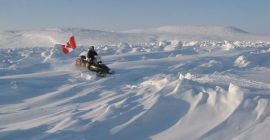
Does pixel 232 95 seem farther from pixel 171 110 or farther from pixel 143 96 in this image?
pixel 143 96

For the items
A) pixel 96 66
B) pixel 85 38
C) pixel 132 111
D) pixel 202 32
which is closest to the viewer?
pixel 132 111

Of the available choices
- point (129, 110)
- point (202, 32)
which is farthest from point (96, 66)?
point (202, 32)

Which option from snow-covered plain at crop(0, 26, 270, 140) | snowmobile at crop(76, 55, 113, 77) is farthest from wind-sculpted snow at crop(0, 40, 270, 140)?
snowmobile at crop(76, 55, 113, 77)

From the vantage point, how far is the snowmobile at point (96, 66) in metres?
18.7

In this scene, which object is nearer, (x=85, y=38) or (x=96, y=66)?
(x=96, y=66)

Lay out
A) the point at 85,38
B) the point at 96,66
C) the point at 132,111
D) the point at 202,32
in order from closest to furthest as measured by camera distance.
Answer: the point at 132,111
the point at 96,66
the point at 85,38
the point at 202,32

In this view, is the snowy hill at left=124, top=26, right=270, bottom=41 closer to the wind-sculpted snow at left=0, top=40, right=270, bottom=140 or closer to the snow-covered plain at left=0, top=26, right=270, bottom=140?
the snow-covered plain at left=0, top=26, right=270, bottom=140

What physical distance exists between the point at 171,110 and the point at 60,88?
6852 millimetres

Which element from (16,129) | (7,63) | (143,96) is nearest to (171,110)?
(143,96)

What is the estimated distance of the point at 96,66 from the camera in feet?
63.0

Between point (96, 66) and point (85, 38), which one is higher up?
point (96, 66)

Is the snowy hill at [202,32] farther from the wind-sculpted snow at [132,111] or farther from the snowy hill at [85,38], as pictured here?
the wind-sculpted snow at [132,111]

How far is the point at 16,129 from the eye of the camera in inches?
374

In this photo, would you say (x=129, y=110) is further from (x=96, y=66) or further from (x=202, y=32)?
(x=202, y=32)
